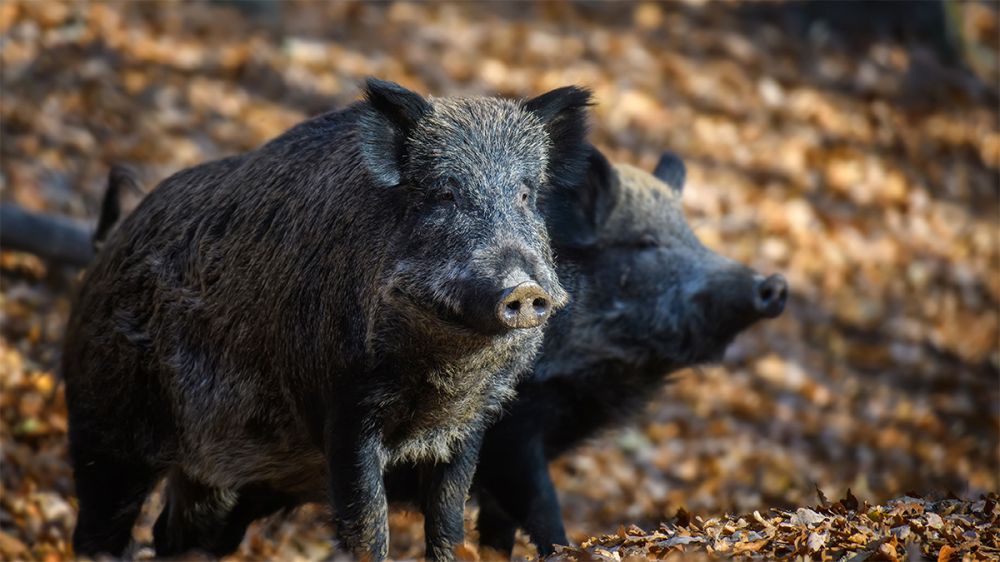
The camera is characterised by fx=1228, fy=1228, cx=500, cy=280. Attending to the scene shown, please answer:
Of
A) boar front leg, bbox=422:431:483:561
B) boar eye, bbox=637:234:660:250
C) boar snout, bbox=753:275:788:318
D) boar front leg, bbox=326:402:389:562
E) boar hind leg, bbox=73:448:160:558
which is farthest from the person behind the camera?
boar eye, bbox=637:234:660:250

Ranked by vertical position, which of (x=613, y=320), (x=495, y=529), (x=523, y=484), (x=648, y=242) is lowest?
(x=495, y=529)

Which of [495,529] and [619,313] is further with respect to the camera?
[619,313]

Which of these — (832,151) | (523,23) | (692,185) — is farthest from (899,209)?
(523,23)

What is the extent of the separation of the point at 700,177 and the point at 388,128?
24.1ft

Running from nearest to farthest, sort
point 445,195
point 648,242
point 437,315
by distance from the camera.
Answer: point 437,315, point 445,195, point 648,242

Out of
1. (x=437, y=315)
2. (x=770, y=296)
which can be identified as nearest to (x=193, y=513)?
(x=437, y=315)

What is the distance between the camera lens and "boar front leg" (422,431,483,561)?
4.61 metres

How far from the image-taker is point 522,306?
3.86 metres

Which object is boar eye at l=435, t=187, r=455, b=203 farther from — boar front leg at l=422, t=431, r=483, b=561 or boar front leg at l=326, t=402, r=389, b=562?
boar front leg at l=422, t=431, r=483, b=561

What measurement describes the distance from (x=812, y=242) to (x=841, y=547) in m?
7.69

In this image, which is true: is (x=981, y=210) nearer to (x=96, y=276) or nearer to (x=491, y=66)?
(x=491, y=66)

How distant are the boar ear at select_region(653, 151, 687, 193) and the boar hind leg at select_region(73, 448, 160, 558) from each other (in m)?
3.32

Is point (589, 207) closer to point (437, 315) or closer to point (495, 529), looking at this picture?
point (495, 529)

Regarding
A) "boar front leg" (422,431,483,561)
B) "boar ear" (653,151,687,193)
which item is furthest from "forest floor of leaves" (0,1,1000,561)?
"boar front leg" (422,431,483,561)
